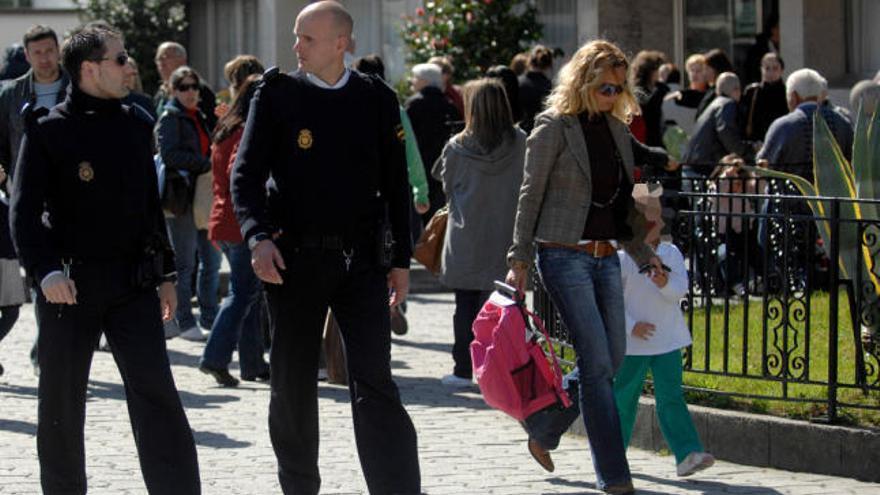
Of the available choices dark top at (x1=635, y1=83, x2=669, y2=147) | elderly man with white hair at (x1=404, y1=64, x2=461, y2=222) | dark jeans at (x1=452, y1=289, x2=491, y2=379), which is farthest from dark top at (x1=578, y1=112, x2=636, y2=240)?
→ dark top at (x1=635, y1=83, x2=669, y2=147)

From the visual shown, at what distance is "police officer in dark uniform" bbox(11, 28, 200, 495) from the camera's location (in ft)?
22.0

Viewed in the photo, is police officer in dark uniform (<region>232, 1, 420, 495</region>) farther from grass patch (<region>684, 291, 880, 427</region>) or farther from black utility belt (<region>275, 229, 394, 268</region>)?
grass patch (<region>684, 291, 880, 427</region>)

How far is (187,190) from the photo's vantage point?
13.1 meters

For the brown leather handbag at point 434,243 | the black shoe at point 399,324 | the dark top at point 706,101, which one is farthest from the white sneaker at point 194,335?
the dark top at point 706,101

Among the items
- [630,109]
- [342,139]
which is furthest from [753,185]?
[342,139]

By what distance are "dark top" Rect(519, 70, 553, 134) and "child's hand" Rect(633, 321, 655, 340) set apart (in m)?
7.68

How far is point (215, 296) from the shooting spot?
13.6 metres

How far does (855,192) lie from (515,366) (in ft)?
9.34

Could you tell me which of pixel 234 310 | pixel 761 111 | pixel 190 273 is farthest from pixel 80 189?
pixel 761 111

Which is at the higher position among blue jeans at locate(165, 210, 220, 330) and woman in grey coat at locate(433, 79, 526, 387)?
woman in grey coat at locate(433, 79, 526, 387)

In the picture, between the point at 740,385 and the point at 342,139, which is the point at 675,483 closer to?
the point at 740,385

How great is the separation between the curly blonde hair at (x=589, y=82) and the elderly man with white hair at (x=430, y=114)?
7.65m

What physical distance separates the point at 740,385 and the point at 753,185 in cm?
458

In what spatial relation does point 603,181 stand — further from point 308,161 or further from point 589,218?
point 308,161
